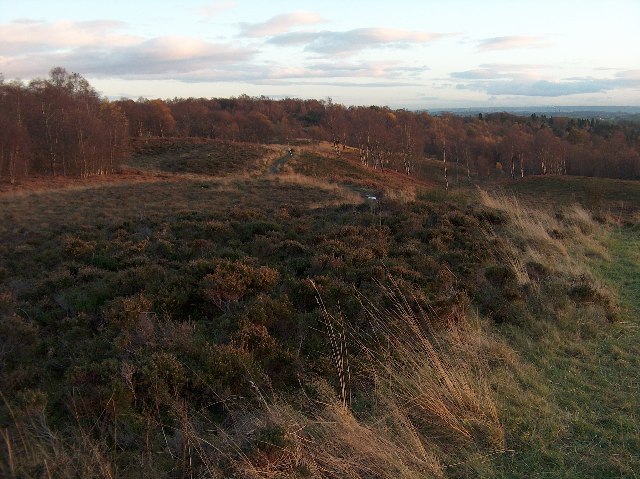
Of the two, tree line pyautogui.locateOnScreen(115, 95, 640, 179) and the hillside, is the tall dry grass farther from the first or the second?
tree line pyautogui.locateOnScreen(115, 95, 640, 179)

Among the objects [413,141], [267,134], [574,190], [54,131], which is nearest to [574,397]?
[574,190]

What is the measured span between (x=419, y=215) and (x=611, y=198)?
28.3m

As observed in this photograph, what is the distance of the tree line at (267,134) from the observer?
36375mm

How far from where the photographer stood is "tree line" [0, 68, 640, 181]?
36.4 m

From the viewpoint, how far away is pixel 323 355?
4.52m

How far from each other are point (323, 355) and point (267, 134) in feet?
238

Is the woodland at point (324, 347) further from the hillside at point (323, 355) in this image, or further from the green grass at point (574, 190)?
the green grass at point (574, 190)

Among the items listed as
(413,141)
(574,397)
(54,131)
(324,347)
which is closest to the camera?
(574,397)


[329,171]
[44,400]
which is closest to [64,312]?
[44,400]

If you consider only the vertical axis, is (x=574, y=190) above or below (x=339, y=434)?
below

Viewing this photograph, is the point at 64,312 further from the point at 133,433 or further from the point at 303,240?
the point at 303,240

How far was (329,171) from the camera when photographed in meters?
46.6

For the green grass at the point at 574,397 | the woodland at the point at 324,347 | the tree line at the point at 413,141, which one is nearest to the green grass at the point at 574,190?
the tree line at the point at 413,141

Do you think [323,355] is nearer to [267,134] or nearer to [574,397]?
Answer: [574,397]
